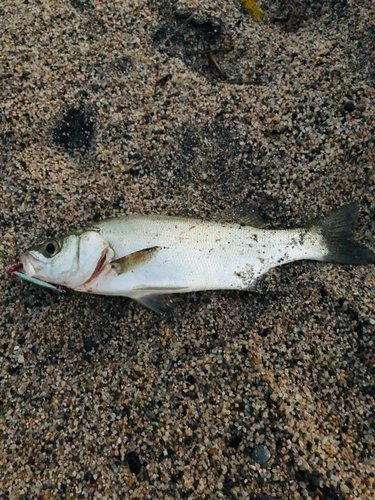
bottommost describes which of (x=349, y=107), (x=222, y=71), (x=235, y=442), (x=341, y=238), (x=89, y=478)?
(x=89, y=478)

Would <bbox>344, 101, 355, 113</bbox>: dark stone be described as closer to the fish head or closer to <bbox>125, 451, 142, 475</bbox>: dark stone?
the fish head

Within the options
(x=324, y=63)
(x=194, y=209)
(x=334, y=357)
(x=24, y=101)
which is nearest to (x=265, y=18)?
(x=324, y=63)

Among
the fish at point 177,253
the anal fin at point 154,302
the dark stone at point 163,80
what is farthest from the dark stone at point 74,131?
the anal fin at point 154,302

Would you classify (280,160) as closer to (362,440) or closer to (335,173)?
(335,173)

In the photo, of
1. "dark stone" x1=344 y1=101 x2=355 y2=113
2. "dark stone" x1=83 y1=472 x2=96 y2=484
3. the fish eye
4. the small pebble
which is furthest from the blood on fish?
"dark stone" x1=344 y1=101 x2=355 y2=113

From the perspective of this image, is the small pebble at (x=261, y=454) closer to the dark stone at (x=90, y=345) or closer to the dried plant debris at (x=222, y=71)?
the dark stone at (x=90, y=345)

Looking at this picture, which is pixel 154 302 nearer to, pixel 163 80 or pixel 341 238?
pixel 341 238

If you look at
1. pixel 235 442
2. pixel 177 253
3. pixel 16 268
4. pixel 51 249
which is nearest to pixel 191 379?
pixel 235 442
